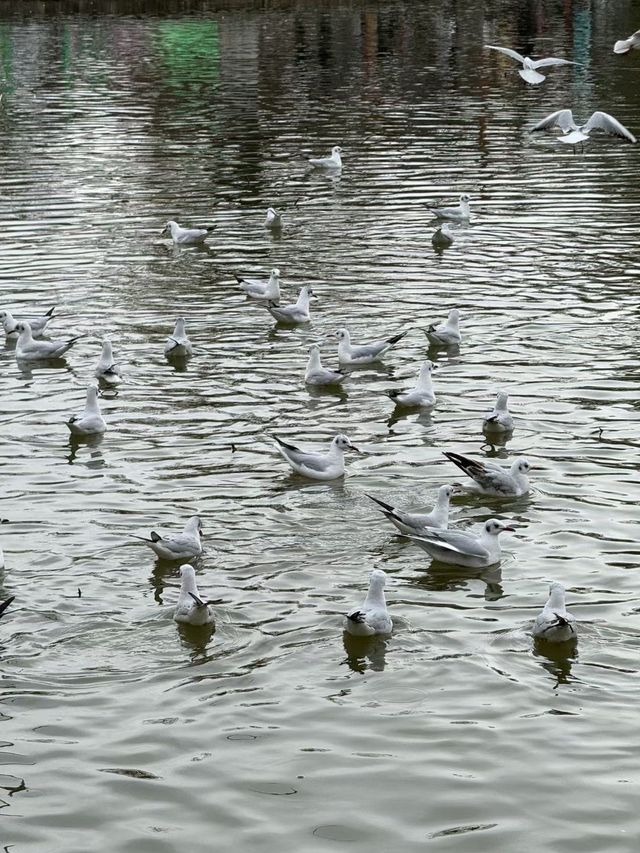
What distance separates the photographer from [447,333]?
63.3 ft

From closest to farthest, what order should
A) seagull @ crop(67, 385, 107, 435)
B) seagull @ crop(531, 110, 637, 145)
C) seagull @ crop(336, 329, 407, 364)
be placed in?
1. seagull @ crop(67, 385, 107, 435)
2. seagull @ crop(336, 329, 407, 364)
3. seagull @ crop(531, 110, 637, 145)

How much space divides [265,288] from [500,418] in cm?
662

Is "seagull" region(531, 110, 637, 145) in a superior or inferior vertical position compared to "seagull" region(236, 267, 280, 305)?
superior

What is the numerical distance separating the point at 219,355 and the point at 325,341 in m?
1.52

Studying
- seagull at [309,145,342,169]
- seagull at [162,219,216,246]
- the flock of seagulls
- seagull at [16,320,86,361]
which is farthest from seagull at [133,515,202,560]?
seagull at [309,145,342,169]

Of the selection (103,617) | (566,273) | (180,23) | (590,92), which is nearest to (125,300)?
(566,273)

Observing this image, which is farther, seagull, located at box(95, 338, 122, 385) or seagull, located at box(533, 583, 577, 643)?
seagull, located at box(95, 338, 122, 385)

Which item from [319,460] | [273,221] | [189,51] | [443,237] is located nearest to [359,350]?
[319,460]

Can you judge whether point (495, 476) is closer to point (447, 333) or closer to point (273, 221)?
point (447, 333)

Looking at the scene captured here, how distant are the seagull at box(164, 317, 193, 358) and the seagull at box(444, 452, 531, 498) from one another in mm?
5691

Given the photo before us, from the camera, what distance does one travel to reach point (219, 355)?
19.5 meters

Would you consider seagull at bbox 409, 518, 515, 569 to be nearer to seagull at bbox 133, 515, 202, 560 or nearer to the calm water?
the calm water

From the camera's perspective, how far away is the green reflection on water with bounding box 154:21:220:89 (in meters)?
51.9

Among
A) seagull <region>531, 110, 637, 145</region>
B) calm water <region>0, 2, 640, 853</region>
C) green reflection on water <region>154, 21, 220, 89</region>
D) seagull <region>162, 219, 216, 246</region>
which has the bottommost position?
calm water <region>0, 2, 640, 853</region>
